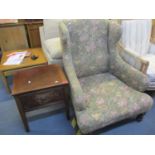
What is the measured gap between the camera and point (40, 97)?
4.49ft

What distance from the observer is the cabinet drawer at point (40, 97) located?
4.32 feet

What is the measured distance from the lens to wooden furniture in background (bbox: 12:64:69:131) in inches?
50.5

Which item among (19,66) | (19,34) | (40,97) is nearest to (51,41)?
(19,66)

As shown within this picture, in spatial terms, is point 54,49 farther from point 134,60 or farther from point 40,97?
point 134,60

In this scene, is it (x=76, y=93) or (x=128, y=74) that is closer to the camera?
(x=76, y=93)

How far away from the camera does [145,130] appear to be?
1565mm

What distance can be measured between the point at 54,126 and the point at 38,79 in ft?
1.93

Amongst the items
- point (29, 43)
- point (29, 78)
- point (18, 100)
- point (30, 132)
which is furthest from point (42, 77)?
point (29, 43)

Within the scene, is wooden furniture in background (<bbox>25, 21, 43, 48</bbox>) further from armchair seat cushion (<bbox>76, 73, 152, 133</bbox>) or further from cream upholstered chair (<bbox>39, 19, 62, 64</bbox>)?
armchair seat cushion (<bbox>76, 73, 152, 133</bbox>)

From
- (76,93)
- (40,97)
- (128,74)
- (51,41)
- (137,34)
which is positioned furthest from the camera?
(51,41)

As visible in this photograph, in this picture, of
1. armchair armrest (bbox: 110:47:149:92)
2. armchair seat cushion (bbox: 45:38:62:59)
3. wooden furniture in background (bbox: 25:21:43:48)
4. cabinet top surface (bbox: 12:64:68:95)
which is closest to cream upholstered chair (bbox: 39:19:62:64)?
armchair seat cushion (bbox: 45:38:62:59)

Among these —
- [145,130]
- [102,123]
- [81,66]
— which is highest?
[81,66]
